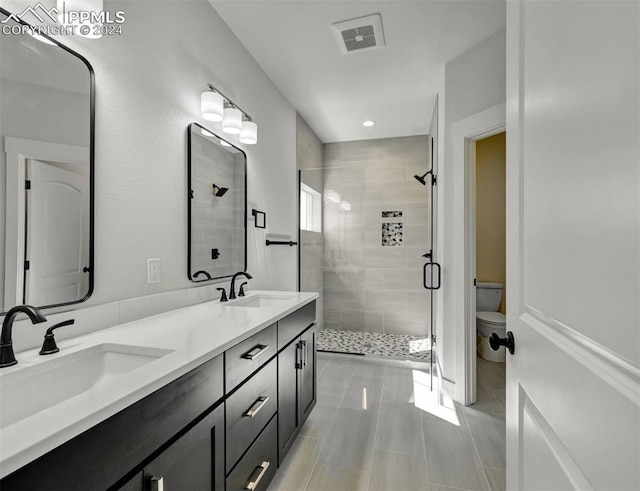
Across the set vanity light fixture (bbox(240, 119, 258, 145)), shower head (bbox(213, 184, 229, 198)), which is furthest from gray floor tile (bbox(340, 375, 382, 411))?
vanity light fixture (bbox(240, 119, 258, 145))

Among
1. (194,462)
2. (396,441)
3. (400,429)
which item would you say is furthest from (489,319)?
(194,462)

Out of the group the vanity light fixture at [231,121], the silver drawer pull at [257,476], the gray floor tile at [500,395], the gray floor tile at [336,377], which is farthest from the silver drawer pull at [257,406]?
the gray floor tile at [500,395]

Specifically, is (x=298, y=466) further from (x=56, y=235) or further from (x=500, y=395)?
(x=500, y=395)

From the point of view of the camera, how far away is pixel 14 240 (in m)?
0.99

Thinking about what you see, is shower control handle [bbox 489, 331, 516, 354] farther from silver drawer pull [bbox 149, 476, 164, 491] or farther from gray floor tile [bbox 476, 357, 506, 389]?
gray floor tile [bbox 476, 357, 506, 389]

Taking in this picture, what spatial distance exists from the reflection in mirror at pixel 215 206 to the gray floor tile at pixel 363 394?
4.47 ft

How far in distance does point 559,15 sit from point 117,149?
4.93 feet

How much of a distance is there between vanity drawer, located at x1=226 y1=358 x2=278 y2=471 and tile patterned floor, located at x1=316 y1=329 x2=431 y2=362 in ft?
7.09

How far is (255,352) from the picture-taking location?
1329 millimetres

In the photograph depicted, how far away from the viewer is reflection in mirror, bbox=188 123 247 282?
1.82 meters

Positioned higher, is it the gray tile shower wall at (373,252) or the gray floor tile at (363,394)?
the gray tile shower wall at (373,252)

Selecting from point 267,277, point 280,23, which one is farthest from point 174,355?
point 280,23

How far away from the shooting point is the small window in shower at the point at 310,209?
374 centimetres

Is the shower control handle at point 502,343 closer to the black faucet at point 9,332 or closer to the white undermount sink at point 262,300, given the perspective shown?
the black faucet at point 9,332
